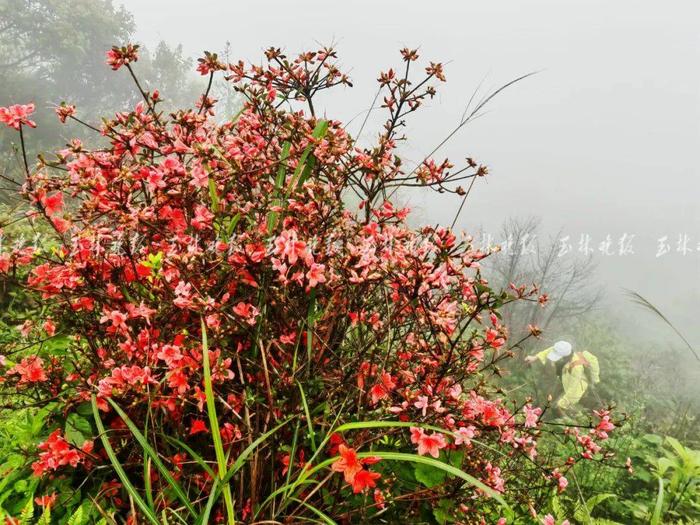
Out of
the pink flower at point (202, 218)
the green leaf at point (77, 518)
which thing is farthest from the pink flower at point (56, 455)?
the pink flower at point (202, 218)

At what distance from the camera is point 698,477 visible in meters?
3.67

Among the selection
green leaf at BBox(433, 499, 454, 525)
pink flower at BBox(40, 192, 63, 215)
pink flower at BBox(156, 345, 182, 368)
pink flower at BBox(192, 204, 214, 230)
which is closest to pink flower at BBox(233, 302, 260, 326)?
pink flower at BBox(156, 345, 182, 368)

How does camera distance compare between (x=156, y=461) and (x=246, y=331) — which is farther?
(x=246, y=331)

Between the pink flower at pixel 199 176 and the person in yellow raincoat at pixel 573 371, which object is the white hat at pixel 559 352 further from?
the pink flower at pixel 199 176

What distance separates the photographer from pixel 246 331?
1.42m

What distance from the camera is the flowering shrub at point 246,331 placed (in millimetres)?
1305

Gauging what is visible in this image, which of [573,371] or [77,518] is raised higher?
[77,518]

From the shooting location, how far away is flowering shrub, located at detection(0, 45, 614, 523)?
1.30 metres

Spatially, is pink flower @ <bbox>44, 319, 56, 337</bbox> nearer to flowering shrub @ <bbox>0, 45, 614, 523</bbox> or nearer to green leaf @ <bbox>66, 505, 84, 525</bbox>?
flowering shrub @ <bbox>0, 45, 614, 523</bbox>

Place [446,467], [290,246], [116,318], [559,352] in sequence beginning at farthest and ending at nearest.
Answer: [559,352] → [116,318] → [290,246] → [446,467]

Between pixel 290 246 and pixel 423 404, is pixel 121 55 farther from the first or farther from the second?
pixel 423 404

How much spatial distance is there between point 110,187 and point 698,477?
15.9 ft

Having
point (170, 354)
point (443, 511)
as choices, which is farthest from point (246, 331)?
point (443, 511)

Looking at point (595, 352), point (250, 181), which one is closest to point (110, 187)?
point (250, 181)
